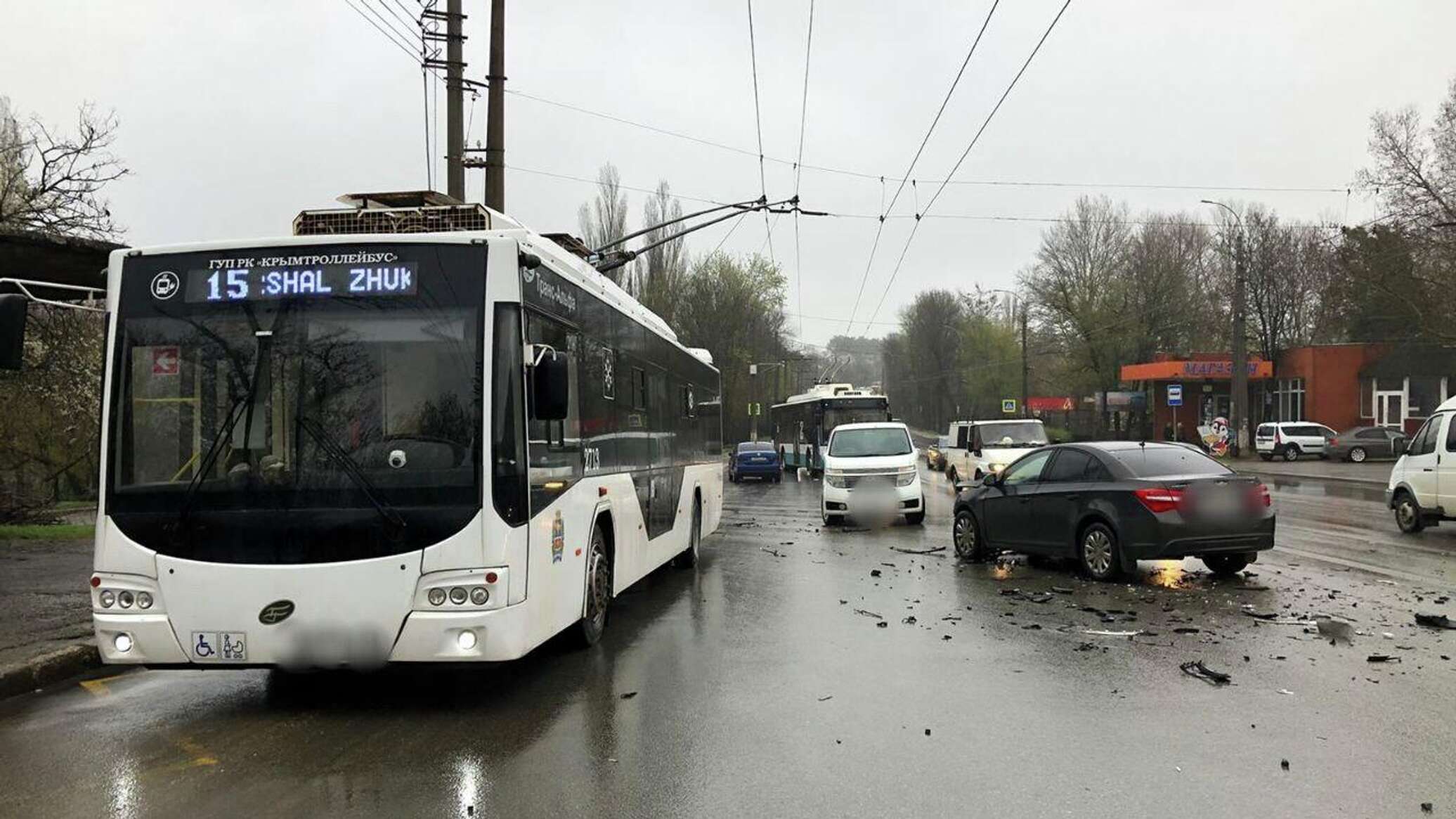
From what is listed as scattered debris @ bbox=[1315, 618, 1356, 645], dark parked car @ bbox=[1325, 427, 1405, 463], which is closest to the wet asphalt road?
scattered debris @ bbox=[1315, 618, 1356, 645]

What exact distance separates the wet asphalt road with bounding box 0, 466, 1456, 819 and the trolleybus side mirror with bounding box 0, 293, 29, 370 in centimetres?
216

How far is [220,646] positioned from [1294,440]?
46.5 metres

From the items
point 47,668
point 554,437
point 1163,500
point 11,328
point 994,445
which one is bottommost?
point 47,668

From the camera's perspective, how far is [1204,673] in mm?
6715

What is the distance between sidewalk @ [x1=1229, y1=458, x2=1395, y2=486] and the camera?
32.0 m

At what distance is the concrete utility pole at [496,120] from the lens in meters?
14.8

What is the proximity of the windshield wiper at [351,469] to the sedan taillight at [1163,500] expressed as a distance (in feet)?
24.2

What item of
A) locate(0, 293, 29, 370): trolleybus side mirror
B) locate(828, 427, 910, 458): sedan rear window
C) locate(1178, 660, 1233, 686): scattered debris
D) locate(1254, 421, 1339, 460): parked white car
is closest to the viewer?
locate(0, 293, 29, 370): trolleybus side mirror

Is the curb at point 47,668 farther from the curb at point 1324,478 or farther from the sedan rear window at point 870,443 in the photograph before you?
the curb at point 1324,478

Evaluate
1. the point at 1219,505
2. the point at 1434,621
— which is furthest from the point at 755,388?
the point at 1434,621

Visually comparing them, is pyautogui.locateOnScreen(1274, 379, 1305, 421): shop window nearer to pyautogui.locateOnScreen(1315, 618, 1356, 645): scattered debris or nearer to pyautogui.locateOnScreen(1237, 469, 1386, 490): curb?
pyautogui.locateOnScreen(1237, 469, 1386, 490): curb

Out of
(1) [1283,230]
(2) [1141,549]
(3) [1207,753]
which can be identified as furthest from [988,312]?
(3) [1207,753]

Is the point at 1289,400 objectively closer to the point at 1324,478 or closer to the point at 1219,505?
the point at 1324,478

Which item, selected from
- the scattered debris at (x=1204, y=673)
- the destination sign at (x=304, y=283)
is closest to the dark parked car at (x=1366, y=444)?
the scattered debris at (x=1204, y=673)
